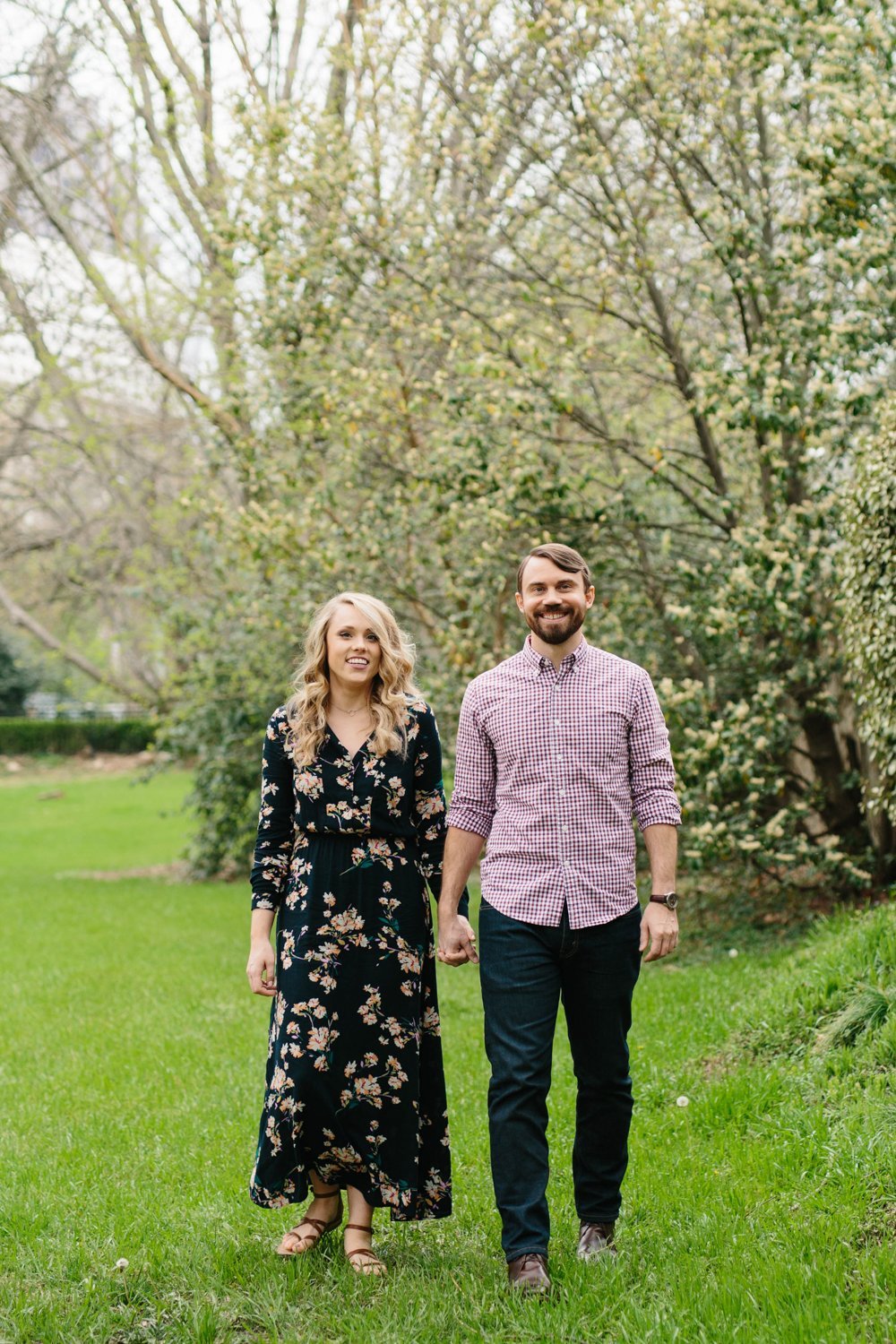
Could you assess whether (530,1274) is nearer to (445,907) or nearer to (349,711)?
(445,907)

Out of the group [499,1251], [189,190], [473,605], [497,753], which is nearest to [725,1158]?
[499,1251]

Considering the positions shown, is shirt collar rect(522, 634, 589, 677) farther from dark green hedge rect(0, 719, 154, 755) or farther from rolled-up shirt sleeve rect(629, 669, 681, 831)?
dark green hedge rect(0, 719, 154, 755)

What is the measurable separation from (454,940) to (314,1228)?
3.43ft

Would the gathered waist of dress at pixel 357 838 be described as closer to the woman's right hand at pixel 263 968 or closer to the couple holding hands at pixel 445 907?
the couple holding hands at pixel 445 907

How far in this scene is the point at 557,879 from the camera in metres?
3.88

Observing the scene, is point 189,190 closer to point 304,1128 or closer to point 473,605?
point 473,605

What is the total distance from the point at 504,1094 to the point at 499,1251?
667mm

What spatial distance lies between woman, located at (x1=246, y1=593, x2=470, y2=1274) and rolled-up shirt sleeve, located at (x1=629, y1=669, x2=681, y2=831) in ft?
2.20

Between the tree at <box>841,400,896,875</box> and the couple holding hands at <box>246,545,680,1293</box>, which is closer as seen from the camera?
the couple holding hands at <box>246,545,680,1293</box>

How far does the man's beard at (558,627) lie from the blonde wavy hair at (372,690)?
507 mm

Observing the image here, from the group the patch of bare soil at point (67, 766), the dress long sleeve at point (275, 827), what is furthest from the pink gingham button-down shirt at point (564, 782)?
the patch of bare soil at point (67, 766)

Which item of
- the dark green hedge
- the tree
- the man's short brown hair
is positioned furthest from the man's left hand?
the dark green hedge

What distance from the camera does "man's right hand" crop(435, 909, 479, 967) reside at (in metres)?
4.04

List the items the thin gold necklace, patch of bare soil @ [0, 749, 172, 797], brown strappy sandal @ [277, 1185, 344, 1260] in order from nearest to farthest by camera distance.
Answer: brown strappy sandal @ [277, 1185, 344, 1260], the thin gold necklace, patch of bare soil @ [0, 749, 172, 797]
